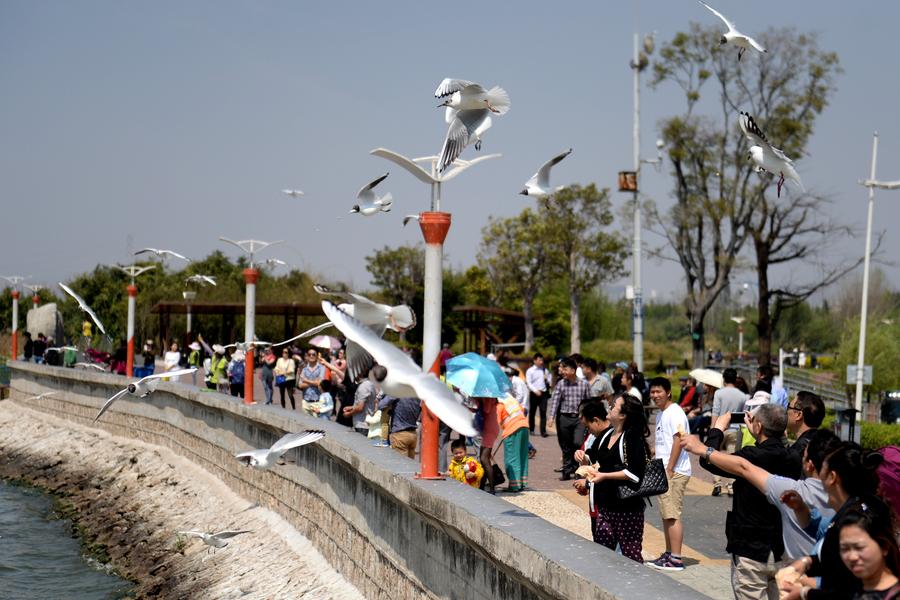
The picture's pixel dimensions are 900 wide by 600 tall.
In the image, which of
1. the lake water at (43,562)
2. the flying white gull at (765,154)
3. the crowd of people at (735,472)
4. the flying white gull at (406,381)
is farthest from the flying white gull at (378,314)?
the lake water at (43,562)

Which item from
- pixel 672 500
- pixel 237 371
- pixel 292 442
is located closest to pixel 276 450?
pixel 292 442

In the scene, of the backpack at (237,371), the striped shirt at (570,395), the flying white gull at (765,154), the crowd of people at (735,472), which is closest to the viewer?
the crowd of people at (735,472)

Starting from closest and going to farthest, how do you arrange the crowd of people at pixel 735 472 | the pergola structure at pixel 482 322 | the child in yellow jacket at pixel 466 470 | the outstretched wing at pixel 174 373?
the crowd of people at pixel 735 472, the outstretched wing at pixel 174 373, the child in yellow jacket at pixel 466 470, the pergola structure at pixel 482 322

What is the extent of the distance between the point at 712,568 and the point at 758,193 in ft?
86.7

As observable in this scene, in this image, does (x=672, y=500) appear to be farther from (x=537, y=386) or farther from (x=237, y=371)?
(x=237, y=371)

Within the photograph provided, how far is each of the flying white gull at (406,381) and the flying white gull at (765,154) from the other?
2.79m

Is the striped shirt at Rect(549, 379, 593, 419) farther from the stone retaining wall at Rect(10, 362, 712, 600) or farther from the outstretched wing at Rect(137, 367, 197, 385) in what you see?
the outstretched wing at Rect(137, 367, 197, 385)

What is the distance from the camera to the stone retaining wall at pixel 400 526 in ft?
17.5

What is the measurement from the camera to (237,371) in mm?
21484

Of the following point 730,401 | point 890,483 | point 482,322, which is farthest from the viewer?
point 482,322

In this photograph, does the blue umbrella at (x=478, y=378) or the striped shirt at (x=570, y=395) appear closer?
the blue umbrella at (x=478, y=378)

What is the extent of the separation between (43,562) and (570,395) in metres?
9.13

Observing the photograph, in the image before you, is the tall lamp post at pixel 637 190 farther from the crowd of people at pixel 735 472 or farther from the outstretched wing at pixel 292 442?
the outstretched wing at pixel 292 442

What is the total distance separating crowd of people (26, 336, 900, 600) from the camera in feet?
14.2
